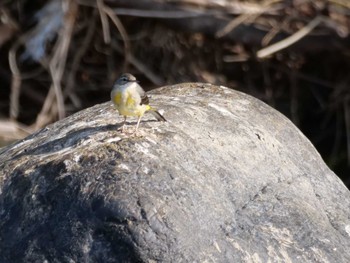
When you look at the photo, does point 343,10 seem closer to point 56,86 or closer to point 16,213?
point 56,86

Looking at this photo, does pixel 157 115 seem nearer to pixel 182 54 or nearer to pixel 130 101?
pixel 130 101

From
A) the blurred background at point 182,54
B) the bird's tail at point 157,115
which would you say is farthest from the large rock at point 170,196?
the blurred background at point 182,54

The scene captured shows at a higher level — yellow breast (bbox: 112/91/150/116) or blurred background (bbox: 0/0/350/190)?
blurred background (bbox: 0/0/350/190)

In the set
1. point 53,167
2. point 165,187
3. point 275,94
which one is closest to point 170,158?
point 165,187

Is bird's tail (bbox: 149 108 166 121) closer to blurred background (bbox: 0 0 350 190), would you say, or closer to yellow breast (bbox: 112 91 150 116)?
yellow breast (bbox: 112 91 150 116)

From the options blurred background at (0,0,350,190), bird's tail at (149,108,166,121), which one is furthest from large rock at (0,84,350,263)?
blurred background at (0,0,350,190)

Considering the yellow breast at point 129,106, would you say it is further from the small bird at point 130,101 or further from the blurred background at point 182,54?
the blurred background at point 182,54
